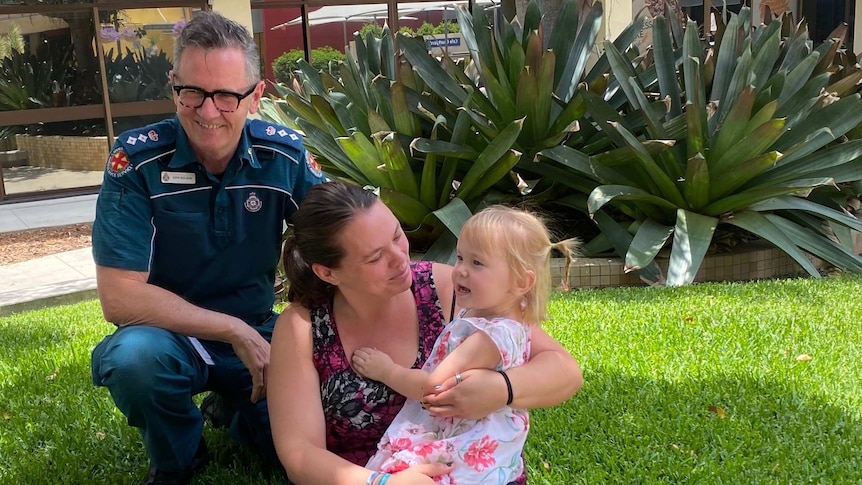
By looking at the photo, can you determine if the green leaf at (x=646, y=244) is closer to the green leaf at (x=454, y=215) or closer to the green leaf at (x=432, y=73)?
the green leaf at (x=454, y=215)

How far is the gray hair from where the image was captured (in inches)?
97.6

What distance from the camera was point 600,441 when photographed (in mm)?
3094

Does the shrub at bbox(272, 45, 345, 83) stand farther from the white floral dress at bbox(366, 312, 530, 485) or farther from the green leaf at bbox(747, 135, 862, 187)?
the white floral dress at bbox(366, 312, 530, 485)

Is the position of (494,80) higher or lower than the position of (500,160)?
higher

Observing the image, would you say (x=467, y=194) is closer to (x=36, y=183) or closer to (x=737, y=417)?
(x=737, y=417)

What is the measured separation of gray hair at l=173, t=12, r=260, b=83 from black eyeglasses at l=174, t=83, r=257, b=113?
0.23ft

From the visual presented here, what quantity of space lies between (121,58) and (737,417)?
10.6 meters

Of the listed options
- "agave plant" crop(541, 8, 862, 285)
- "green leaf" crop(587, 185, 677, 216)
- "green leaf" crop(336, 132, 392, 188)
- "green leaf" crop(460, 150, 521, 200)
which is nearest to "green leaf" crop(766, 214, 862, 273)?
"agave plant" crop(541, 8, 862, 285)

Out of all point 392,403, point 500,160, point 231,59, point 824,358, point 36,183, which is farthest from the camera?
point 36,183

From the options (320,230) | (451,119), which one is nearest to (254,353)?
(320,230)

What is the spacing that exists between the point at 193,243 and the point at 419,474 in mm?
1136

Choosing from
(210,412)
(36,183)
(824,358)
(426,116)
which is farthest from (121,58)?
(824,358)

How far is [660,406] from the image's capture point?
131 inches

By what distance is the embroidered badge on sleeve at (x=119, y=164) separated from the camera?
255 cm
